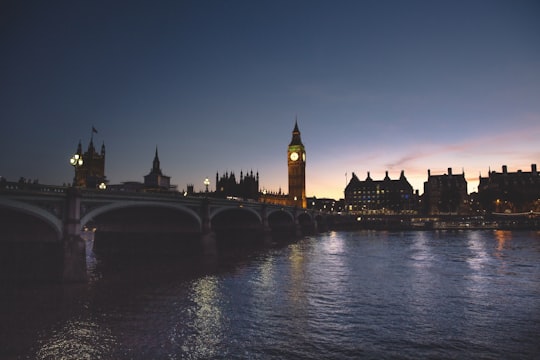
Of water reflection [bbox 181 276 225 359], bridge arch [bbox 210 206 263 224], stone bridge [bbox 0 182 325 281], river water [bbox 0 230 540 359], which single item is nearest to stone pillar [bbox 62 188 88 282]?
stone bridge [bbox 0 182 325 281]

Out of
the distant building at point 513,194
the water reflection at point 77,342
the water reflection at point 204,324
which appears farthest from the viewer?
the distant building at point 513,194

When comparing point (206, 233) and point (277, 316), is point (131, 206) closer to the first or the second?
point (206, 233)

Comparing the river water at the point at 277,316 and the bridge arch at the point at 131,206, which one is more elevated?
the bridge arch at the point at 131,206

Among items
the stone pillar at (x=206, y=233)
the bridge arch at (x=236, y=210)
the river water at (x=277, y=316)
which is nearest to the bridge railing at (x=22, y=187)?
the river water at (x=277, y=316)

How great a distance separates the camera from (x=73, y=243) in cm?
2903

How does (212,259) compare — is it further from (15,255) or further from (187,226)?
(15,255)

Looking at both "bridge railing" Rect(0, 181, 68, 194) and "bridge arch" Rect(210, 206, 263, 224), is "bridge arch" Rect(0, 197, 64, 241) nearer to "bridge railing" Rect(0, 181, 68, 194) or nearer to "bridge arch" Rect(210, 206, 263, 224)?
"bridge railing" Rect(0, 181, 68, 194)

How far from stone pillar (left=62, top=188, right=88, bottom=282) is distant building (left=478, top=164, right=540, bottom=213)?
175 meters

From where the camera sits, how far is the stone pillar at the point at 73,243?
29.0 meters

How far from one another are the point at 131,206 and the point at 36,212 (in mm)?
11189

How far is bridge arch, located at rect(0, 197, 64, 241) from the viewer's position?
25.3 metres

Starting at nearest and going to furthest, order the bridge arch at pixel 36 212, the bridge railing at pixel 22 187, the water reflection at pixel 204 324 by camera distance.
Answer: the water reflection at pixel 204 324 → the bridge arch at pixel 36 212 → the bridge railing at pixel 22 187

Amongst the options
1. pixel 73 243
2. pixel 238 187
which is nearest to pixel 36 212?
pixel 73 243

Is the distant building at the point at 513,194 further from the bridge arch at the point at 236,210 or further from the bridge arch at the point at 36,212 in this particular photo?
the bridge arch at the point at 36,212
